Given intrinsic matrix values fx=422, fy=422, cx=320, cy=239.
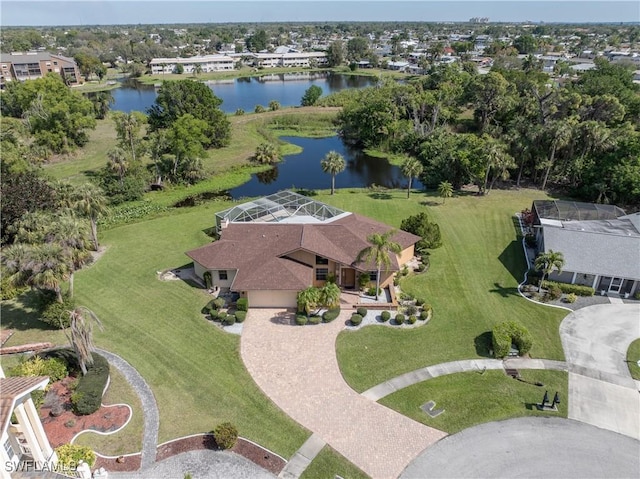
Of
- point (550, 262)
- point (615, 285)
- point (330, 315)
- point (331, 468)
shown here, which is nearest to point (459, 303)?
point (550, 262)

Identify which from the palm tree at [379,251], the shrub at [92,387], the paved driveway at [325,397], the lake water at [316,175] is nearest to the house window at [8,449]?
the shrub at [92,387]

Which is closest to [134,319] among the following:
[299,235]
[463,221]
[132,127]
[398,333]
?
[299,235]

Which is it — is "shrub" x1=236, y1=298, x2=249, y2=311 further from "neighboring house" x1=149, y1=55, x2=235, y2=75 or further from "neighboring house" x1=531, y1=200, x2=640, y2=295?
"neighboring house" x1=149, y1=55, x2=235, y2=75

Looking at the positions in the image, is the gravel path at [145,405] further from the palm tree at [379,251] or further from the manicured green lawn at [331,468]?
A: the palm tree at [379,251]

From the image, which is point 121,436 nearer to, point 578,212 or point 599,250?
point 599,250

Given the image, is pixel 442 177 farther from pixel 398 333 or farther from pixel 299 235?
pixel 398 333
